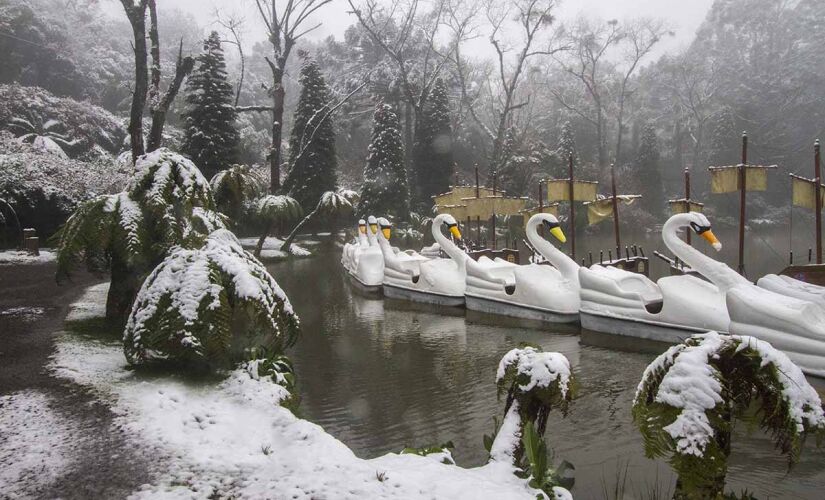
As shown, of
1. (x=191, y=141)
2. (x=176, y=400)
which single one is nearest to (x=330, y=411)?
(x=176, y=400)

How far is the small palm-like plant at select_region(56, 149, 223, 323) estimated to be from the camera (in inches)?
233

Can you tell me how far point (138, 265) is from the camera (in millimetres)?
6176

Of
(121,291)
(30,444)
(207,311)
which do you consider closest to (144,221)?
(121,291)

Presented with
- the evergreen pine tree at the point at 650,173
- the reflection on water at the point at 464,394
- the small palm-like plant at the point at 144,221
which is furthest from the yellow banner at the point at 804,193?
the evergreen pine tree at the point at 650,173

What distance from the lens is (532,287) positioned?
10555 millimetres

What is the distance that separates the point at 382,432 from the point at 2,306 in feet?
20.3

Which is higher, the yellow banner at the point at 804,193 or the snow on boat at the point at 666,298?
the yellow banner at the point at 804,193

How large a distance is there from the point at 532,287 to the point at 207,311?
7.05 m

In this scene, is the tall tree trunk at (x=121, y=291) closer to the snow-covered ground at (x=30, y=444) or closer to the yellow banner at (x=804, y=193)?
the snow-covered ground at (x=30, y=444)

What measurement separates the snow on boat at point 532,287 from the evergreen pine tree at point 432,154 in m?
20.6

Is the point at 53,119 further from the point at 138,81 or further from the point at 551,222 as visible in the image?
the point at 551,222

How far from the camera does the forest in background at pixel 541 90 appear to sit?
2961cm

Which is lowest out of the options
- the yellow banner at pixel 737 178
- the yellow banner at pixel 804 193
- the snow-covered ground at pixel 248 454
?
the snow-covered ground at pixel 248 454

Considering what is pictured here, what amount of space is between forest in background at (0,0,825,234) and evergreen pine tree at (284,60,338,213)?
1.73m
